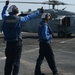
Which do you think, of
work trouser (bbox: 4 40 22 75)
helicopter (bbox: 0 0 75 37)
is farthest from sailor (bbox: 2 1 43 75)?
helicopter (bbox: 0 0 75 37)

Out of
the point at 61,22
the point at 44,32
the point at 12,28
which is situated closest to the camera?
the point at 12,28

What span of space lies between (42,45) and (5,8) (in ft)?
5.60

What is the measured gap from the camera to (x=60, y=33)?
3209cm

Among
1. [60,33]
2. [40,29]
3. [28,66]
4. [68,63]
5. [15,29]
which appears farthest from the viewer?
[60,33]

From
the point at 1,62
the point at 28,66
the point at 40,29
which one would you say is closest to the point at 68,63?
the point at 28,66

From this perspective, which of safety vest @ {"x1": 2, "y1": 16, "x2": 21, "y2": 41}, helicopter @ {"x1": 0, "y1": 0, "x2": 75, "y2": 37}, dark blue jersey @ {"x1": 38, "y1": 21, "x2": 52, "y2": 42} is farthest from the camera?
helicopter @ {"x1": 0, "y1": 0, "x2": 75, "y2": 37}

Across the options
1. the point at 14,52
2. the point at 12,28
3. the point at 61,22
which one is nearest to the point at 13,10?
the point at 12,28

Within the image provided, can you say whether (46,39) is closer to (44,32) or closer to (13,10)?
(44,32)

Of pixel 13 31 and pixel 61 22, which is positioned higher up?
pixel 13 31

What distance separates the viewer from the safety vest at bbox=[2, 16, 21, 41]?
8.16 m

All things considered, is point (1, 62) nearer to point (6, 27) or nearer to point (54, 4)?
point (6, 27)

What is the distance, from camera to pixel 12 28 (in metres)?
8.18

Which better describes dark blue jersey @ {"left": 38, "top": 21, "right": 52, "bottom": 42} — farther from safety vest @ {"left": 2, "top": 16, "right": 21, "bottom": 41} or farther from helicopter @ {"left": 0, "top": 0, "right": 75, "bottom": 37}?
helicopter @ {"left": 0, "top": 0, "right": 75, "bottom": 37}

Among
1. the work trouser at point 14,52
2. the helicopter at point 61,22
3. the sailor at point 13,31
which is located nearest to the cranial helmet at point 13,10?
the sailor at point 13,31
